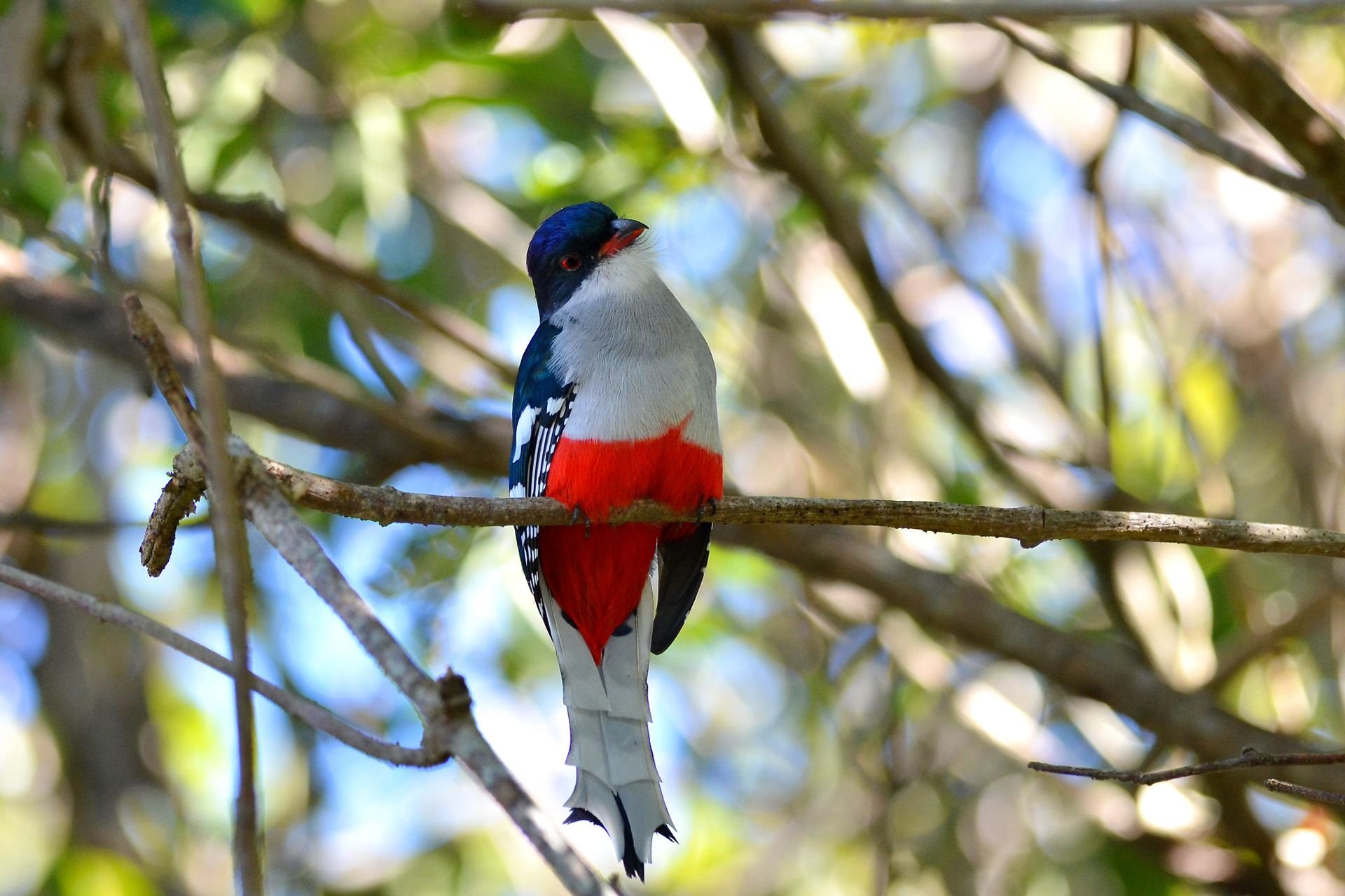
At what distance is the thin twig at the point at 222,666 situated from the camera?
1.69 metres

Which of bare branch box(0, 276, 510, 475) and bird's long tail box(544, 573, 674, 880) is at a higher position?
bare branch box(0, 276, 510, 475)

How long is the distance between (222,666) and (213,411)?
0.43m

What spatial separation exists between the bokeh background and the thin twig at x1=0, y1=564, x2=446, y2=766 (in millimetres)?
2530

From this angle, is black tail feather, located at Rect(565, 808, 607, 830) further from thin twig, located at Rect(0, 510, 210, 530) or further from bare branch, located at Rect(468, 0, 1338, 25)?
thin twig, located at Rect(0, 510, 210, 530)

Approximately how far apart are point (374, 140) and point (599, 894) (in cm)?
487

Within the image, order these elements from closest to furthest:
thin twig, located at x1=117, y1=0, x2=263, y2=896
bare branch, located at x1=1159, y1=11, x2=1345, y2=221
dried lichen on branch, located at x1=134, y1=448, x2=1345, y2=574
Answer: thin twig, located at x1=117, y1=0, x2=263, y2=896
dried lichen on branch, located at x1=134, y1=448, x2=1345, y2=574
bare branch, located at x1=1159, y1=11, x2=1345, y2=221

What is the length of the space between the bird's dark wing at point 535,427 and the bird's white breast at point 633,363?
0.04 meters

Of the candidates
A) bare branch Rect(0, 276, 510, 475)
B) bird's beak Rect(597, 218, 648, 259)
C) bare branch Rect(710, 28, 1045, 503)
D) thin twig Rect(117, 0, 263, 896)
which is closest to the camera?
thin twig Rect(117, 0, 263, 896)

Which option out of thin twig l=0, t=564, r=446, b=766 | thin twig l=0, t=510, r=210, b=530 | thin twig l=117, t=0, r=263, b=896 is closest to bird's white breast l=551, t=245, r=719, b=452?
thin twig l=0, t=510, r=210, b=530

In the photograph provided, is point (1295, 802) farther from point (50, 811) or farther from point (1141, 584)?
point (50, 811)

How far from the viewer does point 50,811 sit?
6.75 meters

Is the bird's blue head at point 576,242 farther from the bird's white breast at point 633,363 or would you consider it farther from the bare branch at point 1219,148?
the bare branch at point 1219,148

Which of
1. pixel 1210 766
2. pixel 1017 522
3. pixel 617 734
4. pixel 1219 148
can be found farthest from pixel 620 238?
pixel 1210 766

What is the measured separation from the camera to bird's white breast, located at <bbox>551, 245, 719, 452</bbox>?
352 cm
